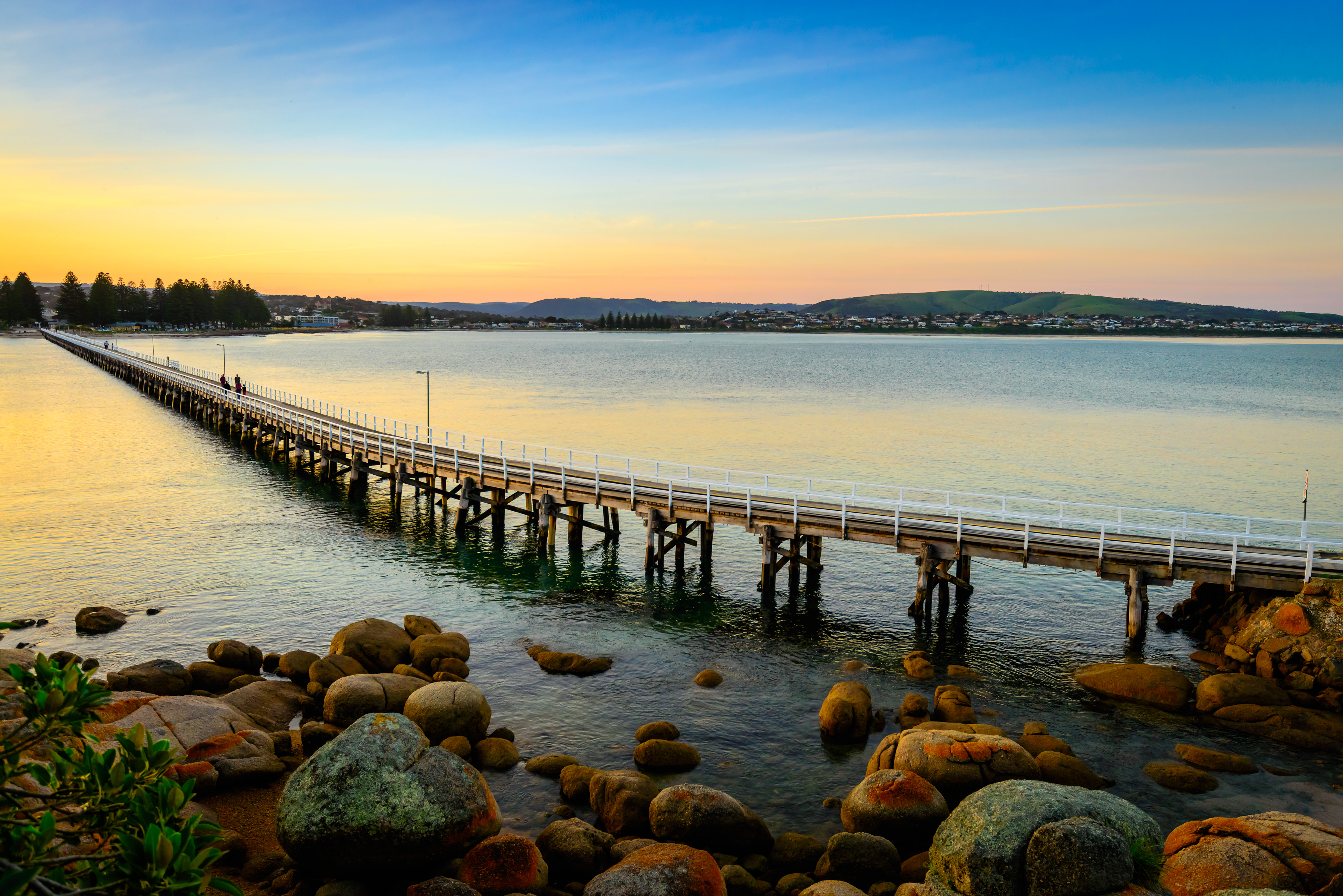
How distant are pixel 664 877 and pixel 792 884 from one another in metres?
2.30

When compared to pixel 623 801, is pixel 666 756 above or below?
below

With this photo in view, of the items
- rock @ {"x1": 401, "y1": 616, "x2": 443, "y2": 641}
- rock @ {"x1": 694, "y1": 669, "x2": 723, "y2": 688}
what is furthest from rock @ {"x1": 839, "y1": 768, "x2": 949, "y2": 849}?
rock @ {"x1": 401, "y1": 616, "x2": 443, "y2": 641}

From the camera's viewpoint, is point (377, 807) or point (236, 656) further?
point (236, 656)

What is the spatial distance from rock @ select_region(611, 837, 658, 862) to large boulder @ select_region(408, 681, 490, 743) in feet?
16.8

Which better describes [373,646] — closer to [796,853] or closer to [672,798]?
[672,798]

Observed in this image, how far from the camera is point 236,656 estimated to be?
20656mm

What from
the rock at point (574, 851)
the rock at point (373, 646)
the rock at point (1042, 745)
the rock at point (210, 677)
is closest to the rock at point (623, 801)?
the rock at point (574, 851)

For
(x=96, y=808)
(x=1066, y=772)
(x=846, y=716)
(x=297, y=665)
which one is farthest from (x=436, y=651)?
(x=96, y=808)

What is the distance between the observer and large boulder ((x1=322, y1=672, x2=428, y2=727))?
17.6m

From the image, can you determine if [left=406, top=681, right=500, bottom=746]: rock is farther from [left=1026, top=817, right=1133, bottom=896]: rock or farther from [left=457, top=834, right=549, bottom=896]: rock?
[left=1026, top=817, right=1133, bottom=896]: rock

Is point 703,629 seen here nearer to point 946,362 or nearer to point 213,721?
point 213,721

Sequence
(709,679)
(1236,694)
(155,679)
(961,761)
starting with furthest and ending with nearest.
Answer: (709,679) < (1236,694) < (155,679) < (961,761)

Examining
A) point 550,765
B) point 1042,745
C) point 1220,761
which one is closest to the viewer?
point 550,765

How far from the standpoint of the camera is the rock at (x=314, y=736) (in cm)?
1642
